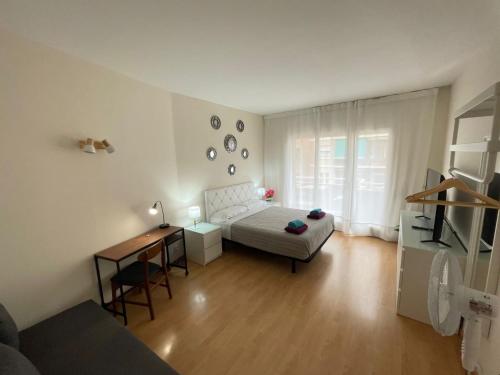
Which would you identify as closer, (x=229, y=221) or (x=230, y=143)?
(x=229, y=221)

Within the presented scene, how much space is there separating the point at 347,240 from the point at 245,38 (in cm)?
372

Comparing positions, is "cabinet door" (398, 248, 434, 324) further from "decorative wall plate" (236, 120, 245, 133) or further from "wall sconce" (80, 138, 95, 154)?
"decorative wall plate" (236, 120, 245, 133)

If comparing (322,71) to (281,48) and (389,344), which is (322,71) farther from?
(389,344)

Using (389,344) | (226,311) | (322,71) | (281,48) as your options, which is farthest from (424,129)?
(226,311)

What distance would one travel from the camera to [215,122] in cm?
379

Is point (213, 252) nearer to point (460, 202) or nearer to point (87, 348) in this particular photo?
point (87, 348)

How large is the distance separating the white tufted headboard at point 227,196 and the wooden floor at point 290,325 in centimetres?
111

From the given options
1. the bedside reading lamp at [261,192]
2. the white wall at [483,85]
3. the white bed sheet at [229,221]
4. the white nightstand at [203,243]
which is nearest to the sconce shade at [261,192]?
the bedside reading lamp at [261,192]

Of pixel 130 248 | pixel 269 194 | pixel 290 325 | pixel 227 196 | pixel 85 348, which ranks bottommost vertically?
pixel 290 325

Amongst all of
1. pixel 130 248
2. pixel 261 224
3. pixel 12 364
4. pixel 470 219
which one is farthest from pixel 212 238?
pixel 470 219

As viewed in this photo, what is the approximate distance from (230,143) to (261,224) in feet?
5.95

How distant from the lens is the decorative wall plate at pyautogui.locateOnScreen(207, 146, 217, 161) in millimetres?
3727

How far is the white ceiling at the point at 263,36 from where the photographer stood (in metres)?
1.36

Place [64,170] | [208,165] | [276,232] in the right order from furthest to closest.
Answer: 1. [208,165]
2. [276,232]
3. [64,170]
